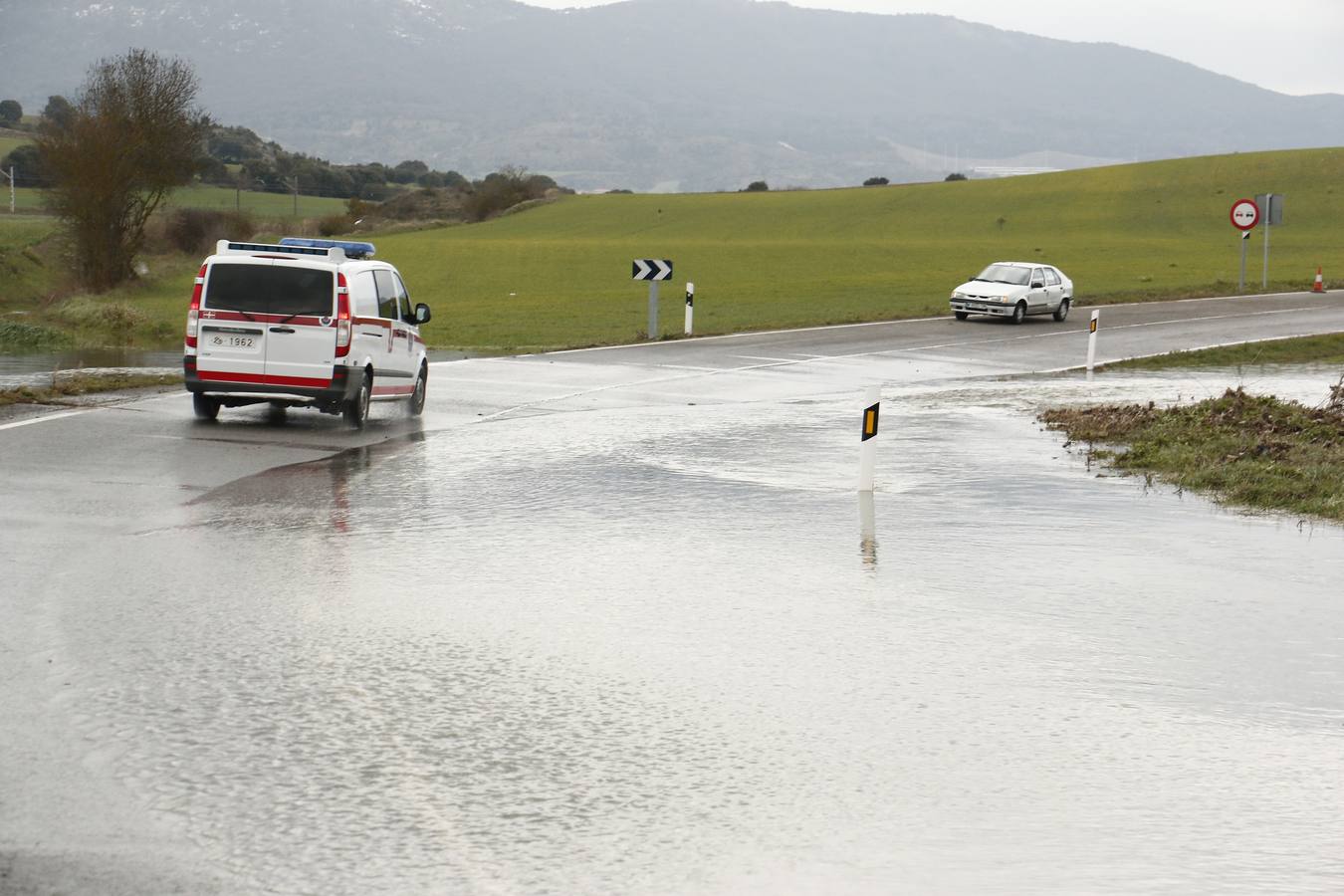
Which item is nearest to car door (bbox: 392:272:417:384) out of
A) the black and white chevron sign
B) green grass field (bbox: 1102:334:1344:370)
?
the black and white chevron sign

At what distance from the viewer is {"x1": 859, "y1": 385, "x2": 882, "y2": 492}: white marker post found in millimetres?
13781

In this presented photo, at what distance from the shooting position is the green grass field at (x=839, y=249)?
49156mm

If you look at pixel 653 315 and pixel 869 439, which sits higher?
pixel 653 315

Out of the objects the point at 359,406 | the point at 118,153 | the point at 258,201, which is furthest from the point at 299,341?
the point at 258,201

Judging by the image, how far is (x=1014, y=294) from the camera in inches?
1603

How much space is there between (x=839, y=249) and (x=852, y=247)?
4.75ft

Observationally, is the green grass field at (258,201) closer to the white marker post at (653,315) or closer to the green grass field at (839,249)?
the green grass field at (839,249)

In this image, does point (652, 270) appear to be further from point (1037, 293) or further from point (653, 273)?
point (1037, 293)

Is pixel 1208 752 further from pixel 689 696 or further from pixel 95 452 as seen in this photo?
pixel 95 452

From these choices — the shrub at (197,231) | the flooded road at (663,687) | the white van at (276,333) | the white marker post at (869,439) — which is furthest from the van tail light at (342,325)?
the shrub at (197,231)

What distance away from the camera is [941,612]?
9172mm

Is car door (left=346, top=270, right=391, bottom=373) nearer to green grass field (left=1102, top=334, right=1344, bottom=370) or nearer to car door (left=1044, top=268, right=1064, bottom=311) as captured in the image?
green grass field (left=1102, top=334, right=1344, bottom=370)

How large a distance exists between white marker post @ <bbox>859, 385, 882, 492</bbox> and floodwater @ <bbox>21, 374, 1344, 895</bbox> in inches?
20.2

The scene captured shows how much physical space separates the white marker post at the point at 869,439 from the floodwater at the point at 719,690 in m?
0.51
